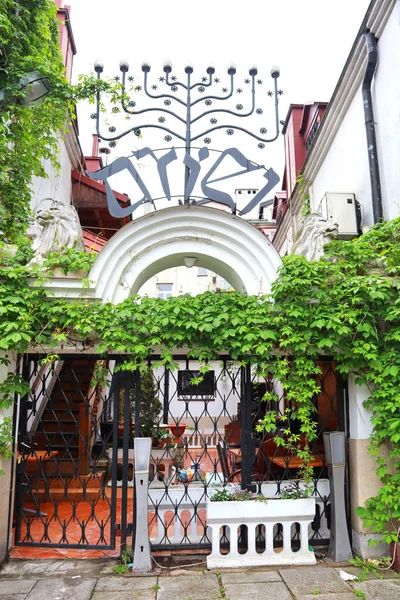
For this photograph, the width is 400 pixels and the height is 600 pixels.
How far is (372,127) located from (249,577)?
7082 millimetres

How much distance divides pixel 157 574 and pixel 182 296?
3.44 m

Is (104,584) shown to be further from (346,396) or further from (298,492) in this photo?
(346,396)

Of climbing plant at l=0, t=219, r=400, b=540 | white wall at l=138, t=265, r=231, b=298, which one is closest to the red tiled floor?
climbing plant at l=0, t=219, r=400, b=540

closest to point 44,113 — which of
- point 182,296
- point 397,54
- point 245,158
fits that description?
point 245,158

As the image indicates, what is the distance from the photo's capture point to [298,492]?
580 cm

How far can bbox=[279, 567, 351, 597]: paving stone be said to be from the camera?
4.80m

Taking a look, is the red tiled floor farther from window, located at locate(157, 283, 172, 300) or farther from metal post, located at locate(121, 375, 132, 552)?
window, located at locate(157, 283, 172, 300)

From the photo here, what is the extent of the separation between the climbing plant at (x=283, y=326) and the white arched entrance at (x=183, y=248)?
305 millimetres

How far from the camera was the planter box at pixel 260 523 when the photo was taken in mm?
5477

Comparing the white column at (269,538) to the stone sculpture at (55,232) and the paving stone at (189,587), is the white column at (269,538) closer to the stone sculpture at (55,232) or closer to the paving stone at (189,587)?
the paving stone at (189,587)

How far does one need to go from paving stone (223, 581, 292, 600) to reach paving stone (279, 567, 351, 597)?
0.40ft

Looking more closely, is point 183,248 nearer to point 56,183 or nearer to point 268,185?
point 268,185

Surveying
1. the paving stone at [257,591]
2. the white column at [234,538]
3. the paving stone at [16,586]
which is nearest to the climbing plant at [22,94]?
the paving stone at [16,586]

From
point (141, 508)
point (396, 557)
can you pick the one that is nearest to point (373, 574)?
point (396, 557)
